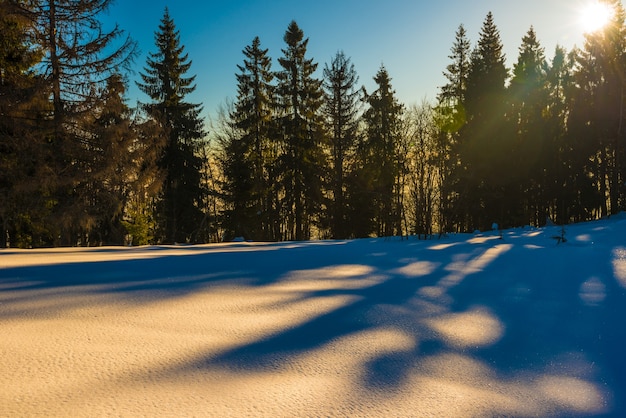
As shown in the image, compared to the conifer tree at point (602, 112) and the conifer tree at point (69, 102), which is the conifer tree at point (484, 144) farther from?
the conifer tree at point (69, 102)

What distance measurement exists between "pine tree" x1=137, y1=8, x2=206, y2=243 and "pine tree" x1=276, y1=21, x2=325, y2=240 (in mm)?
5478

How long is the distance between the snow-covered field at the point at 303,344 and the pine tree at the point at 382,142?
20897 millimetres

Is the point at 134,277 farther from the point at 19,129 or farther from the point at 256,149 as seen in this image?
the point at 256,149

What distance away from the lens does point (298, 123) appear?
21.6m

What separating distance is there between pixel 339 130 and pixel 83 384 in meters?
23.1

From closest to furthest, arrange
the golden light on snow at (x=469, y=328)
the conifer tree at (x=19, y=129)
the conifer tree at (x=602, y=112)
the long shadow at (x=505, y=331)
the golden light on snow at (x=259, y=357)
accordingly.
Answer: the golden light on snow at (x=259, y=357) → the long shadow at (x=505, y=331) → the golden light on snow at (x=469, y=328) → the conifer tree at (x=19, y=129) → the conifer tree at (x=602, y=112)

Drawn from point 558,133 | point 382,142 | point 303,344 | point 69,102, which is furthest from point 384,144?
point 303,344

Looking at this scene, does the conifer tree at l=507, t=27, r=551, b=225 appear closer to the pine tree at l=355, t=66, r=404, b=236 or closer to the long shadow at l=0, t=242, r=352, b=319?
the pine tree at l=355, t=66, r=404, b=236

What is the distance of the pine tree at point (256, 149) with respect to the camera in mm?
21844

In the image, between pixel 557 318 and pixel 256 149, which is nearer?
pixel 557 318

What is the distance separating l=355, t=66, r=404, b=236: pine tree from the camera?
23.7 meters

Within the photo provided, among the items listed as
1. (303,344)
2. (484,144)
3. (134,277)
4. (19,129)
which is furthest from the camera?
(484,144)

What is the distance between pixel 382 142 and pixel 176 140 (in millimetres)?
13520

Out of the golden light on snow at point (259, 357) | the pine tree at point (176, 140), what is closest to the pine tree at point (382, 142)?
the pine tree at point (176, 140)
